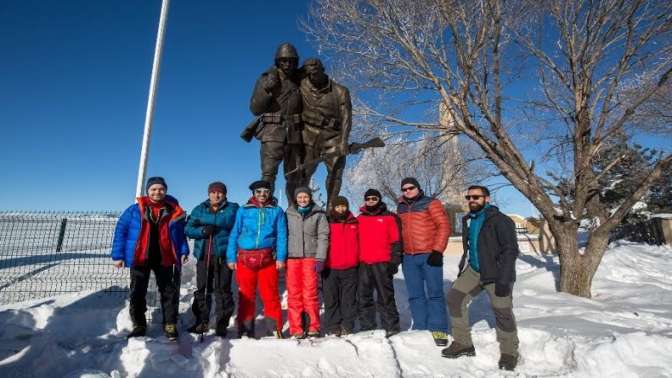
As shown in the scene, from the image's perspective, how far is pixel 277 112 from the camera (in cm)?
524

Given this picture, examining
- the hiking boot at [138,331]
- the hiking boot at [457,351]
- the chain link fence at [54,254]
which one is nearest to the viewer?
the hiking boot at [457,351]

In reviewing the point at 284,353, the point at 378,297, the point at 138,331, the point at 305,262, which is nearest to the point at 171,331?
the point at 138,331

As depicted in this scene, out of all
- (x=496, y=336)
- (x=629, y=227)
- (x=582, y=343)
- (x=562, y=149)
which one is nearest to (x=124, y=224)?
(x=496, y=336)

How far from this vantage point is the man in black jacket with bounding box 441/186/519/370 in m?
3.40

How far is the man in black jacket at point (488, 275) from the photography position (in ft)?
11.2

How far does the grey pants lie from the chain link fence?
15.9ft

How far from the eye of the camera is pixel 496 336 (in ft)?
12.3

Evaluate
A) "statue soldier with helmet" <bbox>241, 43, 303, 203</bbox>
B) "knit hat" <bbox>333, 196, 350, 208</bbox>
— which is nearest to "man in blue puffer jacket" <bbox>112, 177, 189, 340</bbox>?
"statue soldier with helmet" <bbox>241, 43, 303, 203</bbox>

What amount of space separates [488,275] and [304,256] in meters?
1.87

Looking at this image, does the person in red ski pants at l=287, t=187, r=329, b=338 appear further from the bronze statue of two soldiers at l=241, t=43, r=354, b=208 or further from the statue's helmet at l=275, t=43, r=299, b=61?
the statue's helmet at l=275, t=43, r=299, b=61

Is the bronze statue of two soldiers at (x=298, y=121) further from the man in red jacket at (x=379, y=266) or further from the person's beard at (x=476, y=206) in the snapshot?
the person's beard at (x=476, y=206)

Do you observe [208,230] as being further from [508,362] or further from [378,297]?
[508,362]

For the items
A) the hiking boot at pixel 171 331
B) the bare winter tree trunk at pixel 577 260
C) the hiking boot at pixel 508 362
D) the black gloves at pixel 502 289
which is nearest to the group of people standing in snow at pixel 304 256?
the hiking boot at pixel 171 331

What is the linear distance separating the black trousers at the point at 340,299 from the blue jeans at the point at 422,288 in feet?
2.01
